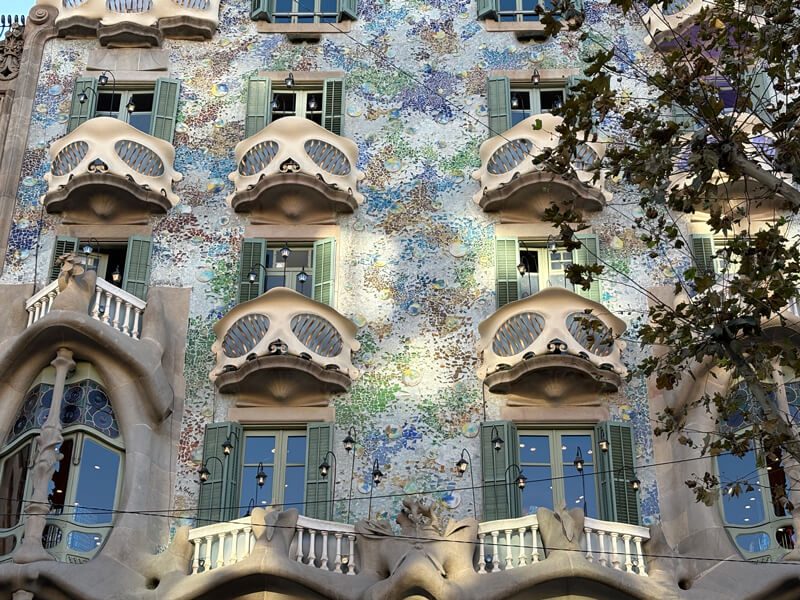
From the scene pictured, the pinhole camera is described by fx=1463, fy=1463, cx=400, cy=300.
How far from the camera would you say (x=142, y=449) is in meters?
21.5

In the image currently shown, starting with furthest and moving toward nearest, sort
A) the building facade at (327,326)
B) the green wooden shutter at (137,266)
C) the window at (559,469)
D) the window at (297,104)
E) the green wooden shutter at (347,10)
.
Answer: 1. the green wooden shutter at (347,10)
2. the window at (297,104)
3. the green wooden shutter at (137,266)
4. the window at (559,469)
5. the building facade at (327,326)

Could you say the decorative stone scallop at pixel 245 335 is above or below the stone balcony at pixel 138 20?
below

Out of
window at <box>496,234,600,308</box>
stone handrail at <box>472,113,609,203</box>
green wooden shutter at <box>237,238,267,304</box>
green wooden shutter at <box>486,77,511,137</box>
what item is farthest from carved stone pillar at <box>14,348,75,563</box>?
green wooden shutter at <box>486,77,511,137</box>

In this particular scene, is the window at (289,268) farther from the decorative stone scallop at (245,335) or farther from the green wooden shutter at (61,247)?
the green wooden shutter at (61,247)

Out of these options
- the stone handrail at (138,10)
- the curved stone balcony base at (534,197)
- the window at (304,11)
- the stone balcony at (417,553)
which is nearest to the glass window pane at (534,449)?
the stone balcony at (417,553)

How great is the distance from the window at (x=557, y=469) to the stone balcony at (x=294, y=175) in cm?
520

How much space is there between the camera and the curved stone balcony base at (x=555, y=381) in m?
21.9

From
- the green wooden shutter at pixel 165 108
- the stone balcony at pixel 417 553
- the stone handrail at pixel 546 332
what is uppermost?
the green wooden shutter at pixel 165 108

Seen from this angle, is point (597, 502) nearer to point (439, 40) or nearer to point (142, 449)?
point (142, 449)

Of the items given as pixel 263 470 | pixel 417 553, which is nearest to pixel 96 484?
pixel 263 470

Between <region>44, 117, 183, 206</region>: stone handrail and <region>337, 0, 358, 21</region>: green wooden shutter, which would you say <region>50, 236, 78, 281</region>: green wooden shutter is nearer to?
<region>44, 117, 183, 206</region>: stone handrail

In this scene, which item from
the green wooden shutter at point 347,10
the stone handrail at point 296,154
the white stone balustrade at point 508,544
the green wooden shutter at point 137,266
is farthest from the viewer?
the green wooden shutter at point 347,10

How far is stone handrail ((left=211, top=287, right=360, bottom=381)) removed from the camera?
22344 mm

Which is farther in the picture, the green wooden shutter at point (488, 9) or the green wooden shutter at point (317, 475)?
the green wooden shutter at point (488, 9)
